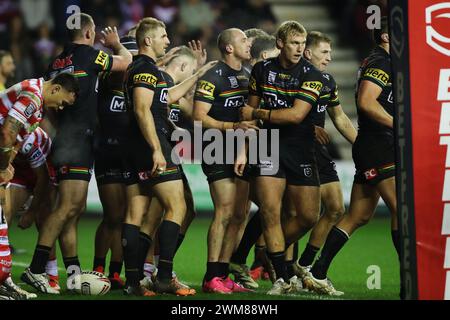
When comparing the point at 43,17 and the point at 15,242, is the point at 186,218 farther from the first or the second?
the point at 43,17

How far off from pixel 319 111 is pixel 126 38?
7.01 ft

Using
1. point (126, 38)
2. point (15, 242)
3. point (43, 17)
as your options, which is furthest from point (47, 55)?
point (126, 38)

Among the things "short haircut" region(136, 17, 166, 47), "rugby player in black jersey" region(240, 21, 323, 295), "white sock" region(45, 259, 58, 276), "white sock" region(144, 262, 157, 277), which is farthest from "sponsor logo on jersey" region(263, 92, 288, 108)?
"white sock" region(45, 259, 58, 276)

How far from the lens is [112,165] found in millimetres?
9922

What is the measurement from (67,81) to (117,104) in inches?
34.5

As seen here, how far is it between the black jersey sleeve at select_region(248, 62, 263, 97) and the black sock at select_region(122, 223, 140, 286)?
1.65 m

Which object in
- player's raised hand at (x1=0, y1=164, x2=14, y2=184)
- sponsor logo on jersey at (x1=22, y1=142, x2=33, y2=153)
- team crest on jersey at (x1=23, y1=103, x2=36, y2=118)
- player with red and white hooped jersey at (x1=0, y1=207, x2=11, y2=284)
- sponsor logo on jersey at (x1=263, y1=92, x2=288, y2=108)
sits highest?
sponsor logo on jersey at (x1=263, y1=92, x2=288, y2=108)

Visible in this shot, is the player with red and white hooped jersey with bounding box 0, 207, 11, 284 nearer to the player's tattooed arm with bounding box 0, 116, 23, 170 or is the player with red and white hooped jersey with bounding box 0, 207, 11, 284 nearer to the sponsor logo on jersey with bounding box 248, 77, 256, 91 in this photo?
the player's tattooed arm with bounding box 0, 116, 23, 170

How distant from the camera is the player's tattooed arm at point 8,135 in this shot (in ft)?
28.3

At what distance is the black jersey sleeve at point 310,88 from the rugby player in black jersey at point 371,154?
0.42 metres

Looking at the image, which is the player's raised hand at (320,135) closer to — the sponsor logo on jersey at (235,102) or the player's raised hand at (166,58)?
the sponsor logo on jersey at (235,102)

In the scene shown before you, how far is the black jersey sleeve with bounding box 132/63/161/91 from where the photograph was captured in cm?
914

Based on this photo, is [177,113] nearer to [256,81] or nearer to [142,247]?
[256,81]
